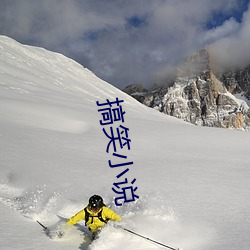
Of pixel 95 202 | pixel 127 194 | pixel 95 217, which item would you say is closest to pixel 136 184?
pixel 127 194

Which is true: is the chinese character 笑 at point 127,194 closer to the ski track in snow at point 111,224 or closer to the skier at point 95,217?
the ski track in snow at point 111,224

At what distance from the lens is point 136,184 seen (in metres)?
8.77

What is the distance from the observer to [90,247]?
552 centimetres

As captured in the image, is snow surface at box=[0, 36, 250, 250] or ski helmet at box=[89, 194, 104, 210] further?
ski helmet at box=[89, 194, 104, 210]

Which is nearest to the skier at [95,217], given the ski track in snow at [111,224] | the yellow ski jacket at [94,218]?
the yellow ski jacket at [94,218]

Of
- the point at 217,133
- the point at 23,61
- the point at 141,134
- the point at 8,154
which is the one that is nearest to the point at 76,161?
the point at 8,154

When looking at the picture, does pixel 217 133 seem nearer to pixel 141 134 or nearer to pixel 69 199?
pixel 141 134

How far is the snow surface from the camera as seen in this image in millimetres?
5773

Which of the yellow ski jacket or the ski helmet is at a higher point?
the ski helmet

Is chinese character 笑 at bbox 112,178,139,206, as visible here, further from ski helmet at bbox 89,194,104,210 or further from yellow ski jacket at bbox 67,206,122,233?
ski helmet at bbox 89,194,104,210

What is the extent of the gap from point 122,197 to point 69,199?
1.31m

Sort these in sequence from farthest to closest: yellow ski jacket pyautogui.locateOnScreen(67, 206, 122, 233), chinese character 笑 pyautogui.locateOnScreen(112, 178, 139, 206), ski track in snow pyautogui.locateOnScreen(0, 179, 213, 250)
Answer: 1. chinese character 笑 pyautogui.locateOnScreen(112, 178, 139, 206)
2. yellow ski jacket pyautogui.locateOnScreen(67, 206, 122, 233)
3. ski track in snow pyautogui.locateOnScreen(0, 179, 213, 250)

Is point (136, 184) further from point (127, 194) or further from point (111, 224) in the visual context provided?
point (111, 224)

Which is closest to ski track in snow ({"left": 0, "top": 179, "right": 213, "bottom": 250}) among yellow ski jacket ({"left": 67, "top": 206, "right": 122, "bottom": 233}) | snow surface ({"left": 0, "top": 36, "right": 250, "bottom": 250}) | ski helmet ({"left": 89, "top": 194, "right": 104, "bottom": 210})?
snow surface ({"left": 0, "top": 36, "right": 250, "bottom": 250})
